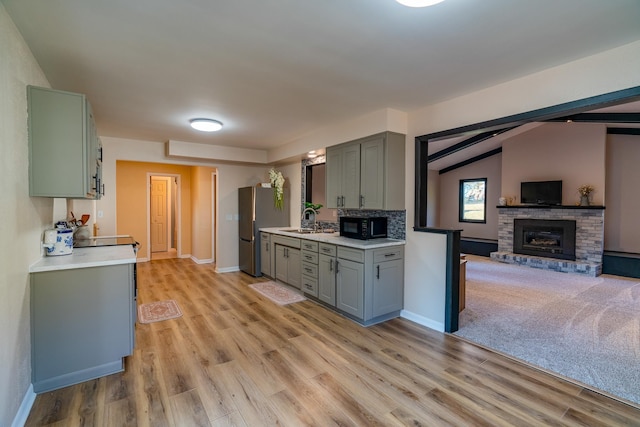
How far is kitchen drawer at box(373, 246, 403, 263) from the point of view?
3424mm

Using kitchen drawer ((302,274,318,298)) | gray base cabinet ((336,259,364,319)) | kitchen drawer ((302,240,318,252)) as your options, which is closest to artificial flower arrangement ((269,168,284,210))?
kitchen drawer ((302,240,318,252))

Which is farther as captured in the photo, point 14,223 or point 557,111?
point 557,111

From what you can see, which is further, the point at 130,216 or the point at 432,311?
the point at 130,216

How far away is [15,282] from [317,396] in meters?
2.12

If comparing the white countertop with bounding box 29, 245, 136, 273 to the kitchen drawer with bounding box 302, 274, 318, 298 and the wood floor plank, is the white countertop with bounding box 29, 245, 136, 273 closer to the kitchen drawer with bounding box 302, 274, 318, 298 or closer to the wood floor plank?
the wood floor plank

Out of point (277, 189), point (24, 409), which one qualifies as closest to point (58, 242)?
point (24, 409)

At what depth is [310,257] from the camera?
13.9ft

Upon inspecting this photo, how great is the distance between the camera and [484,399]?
2119 millimetres

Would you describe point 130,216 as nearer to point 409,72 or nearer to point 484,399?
point 409,72

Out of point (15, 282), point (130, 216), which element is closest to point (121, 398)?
point (15, 282)

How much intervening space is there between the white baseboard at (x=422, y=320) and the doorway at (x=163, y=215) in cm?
658

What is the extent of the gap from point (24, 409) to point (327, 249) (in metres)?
2.95

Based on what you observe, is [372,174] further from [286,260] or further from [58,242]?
[58,242]

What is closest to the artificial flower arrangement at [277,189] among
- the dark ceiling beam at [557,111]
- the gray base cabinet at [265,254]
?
the gray base cabinet at [265,254]
